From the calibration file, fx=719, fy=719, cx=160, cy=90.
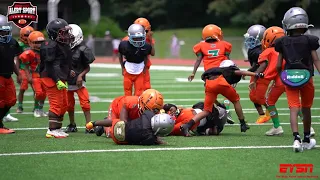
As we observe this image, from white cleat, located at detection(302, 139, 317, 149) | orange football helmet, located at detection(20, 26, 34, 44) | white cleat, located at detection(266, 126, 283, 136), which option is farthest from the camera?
orange football helmet, located at detection(20, 26, 34, 44)

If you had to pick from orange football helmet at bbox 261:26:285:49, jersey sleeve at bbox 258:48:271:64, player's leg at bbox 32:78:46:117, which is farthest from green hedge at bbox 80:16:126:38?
jersey sleeve at bbox 258:48:271:64

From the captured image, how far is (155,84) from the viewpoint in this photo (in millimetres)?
22203

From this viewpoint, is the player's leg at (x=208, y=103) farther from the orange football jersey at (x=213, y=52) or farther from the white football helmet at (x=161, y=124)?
the white football helmet at (x=161, y=124)

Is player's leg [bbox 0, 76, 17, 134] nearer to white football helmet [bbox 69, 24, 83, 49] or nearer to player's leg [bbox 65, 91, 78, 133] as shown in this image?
player's leg [bbox 65, 91, 78, 133]

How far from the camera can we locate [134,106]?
9867 millimetres

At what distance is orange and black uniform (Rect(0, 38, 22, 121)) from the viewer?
11.4 metres

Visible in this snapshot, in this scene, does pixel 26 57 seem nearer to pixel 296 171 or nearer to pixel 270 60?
pixel 270 60

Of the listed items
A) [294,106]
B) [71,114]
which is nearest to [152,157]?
[294,106]

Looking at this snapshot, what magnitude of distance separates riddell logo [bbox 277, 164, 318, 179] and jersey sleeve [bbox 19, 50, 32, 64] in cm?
750

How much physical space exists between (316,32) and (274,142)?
30668 millimetres

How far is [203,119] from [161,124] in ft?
5.66

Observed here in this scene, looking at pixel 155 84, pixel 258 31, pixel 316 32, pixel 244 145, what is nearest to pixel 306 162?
pixel 244 145

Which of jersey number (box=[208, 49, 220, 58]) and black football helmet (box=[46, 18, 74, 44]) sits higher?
black football helmet (box=[46, 18, 74, 44])

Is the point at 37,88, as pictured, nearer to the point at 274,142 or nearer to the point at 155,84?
the point at 274,142
